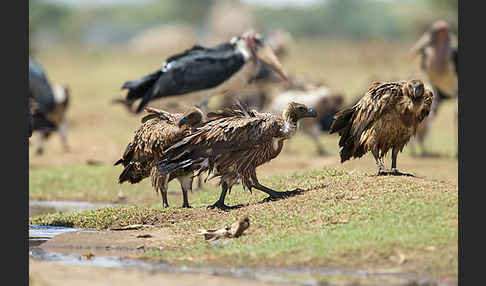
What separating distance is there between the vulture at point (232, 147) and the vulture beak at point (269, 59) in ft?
18.1

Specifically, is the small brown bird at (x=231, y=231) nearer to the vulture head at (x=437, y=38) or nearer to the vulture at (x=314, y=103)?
the vulture at (x=314, y=103)

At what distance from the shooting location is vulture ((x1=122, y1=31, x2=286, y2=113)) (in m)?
13.4

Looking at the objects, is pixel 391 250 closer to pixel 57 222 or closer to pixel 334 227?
pixel 334 227

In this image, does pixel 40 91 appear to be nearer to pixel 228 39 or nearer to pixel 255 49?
pixel 255 49

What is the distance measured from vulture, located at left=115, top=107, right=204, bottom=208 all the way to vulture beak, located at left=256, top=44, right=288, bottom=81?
477 cm

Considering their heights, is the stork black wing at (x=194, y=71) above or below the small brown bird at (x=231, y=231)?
above

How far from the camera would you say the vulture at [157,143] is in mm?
8992

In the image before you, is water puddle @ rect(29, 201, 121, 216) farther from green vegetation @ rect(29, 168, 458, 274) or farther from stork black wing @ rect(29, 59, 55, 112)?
stork black wing @ rect(29, 59, 55, 112)

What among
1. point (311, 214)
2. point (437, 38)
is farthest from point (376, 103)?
point (437, 38)

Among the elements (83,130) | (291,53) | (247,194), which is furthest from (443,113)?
(247,194)

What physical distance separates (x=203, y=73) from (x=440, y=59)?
19.6 feet

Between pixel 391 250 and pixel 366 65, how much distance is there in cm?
2605

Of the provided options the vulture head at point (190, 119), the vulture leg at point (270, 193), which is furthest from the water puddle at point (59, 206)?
the vulture leg at point (270, 193)

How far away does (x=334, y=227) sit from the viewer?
297 inches
